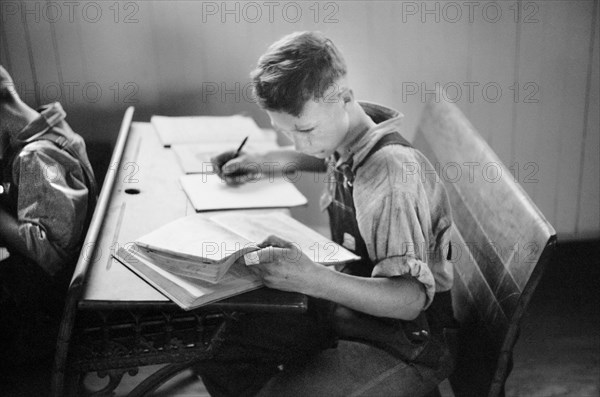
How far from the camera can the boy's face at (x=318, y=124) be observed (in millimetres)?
1491

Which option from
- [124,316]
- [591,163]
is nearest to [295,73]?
[124,316]

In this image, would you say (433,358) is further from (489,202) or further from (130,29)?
(130,29)

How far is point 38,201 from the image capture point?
5.03 ft

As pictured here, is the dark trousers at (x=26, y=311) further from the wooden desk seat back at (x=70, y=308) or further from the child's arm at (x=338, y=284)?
the child's arm at (x=338, y=284)

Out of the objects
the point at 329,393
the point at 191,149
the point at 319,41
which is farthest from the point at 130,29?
the point at 329,393

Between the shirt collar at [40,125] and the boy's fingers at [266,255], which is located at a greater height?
the shirt collar at [40,125]

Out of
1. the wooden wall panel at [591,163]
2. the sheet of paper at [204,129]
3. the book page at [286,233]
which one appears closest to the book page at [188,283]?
the book page at [286,233]

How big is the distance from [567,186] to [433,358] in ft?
4.53

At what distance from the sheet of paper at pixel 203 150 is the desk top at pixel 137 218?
0.07 ft

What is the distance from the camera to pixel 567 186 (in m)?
2.63

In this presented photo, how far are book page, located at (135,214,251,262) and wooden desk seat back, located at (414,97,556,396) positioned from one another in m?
0.51

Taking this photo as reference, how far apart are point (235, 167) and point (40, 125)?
17.9 inches

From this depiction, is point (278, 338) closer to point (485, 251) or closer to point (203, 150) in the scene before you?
point (485, 251)

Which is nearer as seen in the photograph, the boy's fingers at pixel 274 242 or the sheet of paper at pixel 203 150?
the boy's fingers at pixel 274 242
